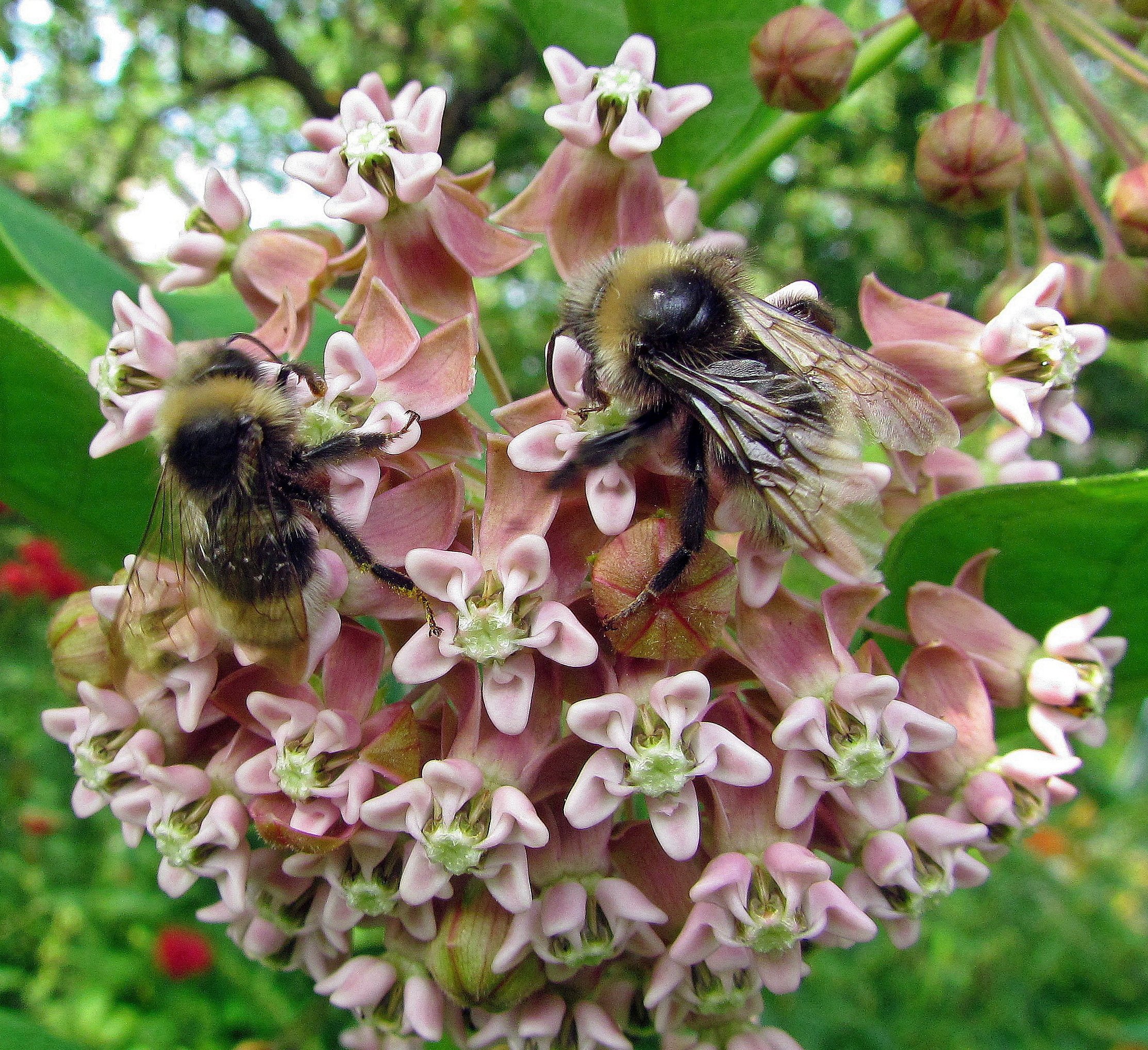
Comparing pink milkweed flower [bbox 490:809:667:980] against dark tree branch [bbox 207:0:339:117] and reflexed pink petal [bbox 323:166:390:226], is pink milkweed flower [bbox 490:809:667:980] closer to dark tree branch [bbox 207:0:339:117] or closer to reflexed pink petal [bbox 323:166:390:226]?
reflexed pink petal [bbox 323:166:390:226]

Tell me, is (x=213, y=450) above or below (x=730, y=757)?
above

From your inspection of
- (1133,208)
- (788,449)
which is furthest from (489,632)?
(1133,208)

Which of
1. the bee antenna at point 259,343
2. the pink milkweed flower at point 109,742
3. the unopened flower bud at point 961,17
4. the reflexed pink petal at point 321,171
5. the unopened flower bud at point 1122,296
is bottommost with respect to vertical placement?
the unopened flower bud at point 1122,296

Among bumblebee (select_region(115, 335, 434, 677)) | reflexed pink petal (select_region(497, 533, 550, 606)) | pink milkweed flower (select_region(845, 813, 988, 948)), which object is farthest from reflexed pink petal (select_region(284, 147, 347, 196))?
pink milkweed flower (select_region(845, 813, 988, 948))

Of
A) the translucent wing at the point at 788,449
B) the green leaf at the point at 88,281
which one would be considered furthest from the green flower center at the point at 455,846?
the green leaf at the point at 88,281

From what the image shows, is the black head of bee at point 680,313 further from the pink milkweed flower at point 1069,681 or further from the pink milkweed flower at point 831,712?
the pink milkweed flower at point 1069,681

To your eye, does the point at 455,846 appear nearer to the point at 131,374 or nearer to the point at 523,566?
the point at 523,566
